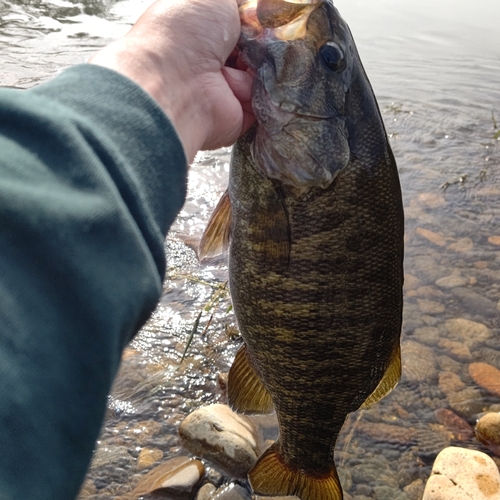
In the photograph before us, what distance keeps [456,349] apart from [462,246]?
5.35 feet

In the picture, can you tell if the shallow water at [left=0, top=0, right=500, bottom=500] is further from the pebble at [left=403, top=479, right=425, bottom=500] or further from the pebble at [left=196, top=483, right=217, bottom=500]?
the pebble at [left=196, top=483, right=217, bottom=500]

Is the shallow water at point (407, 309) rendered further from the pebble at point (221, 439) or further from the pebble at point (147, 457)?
the pebble at point (221, 439)

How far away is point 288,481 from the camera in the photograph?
235cm

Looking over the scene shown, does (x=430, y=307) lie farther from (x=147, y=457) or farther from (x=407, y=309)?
(x=147, y=457)

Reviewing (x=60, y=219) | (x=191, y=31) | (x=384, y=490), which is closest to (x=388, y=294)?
(x=191, y=31)

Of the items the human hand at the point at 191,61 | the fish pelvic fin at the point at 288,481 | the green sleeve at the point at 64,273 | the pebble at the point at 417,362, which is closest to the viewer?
the green sleeve at the point at 64,273

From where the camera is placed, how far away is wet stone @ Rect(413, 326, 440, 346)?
4.14m

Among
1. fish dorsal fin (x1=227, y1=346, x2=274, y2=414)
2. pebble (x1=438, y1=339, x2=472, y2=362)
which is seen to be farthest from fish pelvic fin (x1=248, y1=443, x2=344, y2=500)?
pebble (x1=438, y1=339, x2=472, y2=362)

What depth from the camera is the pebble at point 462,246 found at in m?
5.28

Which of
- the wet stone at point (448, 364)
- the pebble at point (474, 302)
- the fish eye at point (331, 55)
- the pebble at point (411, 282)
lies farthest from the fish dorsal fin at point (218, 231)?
the pebble at point (474, 302)

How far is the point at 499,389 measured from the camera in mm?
3672

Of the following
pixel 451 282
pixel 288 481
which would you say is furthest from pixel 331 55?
pixel 451 282

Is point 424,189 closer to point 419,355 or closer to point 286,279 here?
point 419,355

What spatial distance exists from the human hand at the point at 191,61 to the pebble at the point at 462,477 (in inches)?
89.8
